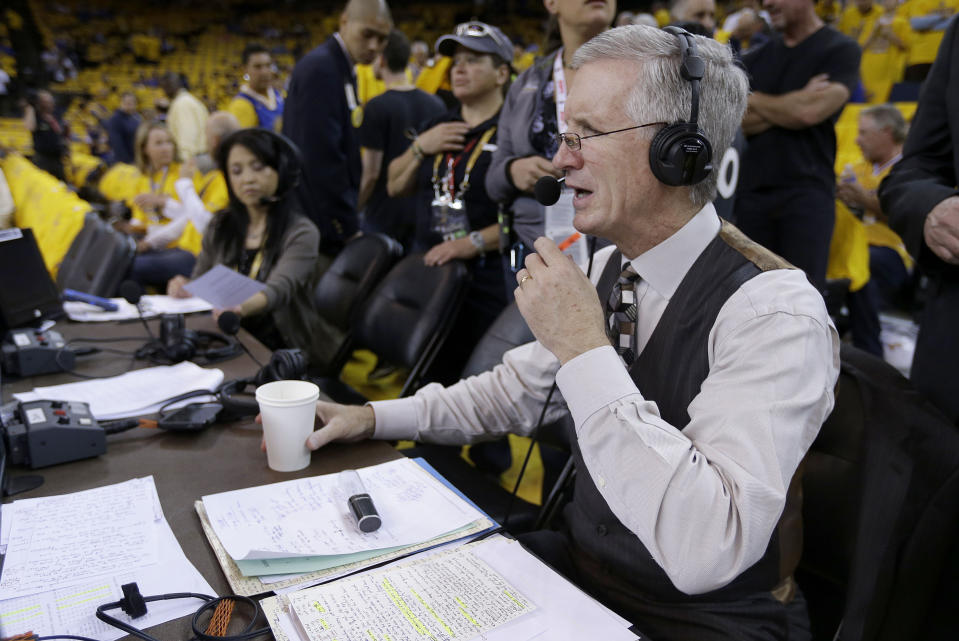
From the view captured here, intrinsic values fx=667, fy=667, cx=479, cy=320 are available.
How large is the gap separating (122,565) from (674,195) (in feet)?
2.96

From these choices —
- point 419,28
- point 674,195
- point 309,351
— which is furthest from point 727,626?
point 419,28

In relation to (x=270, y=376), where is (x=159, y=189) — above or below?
below

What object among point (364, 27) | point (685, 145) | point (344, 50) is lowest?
point (685, 145)

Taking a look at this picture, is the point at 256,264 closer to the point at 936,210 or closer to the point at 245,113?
the point at 936,210

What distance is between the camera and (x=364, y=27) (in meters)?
3.23

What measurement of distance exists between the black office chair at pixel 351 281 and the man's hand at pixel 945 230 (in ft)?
5.21

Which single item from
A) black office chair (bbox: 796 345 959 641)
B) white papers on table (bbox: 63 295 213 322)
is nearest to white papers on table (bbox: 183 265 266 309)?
white papers on table (bbox: 63 295 213 322)

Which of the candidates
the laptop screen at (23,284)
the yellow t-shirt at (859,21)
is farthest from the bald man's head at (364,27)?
the yellow t-shirt at (859,21)

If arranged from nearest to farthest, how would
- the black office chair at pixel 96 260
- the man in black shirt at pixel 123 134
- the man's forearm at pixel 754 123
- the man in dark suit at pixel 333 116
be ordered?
the man's forearm at pixel 754 123, the black office chair at pixel 96 260, the man in dark suit at pixel 333 116, the man in black shirt at pixel 123 134

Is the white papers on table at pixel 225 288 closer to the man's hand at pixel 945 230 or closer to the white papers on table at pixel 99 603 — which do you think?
the white papers on table at pixel 99 603

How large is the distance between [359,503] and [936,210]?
45.3 inches

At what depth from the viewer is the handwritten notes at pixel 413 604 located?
69cm

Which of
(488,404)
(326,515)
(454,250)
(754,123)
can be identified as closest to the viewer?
(326,515)

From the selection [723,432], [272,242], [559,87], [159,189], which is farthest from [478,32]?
[159,189]
